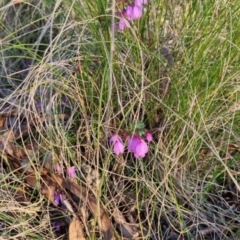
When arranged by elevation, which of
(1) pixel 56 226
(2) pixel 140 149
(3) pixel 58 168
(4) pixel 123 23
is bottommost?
(1) pixel 56 226

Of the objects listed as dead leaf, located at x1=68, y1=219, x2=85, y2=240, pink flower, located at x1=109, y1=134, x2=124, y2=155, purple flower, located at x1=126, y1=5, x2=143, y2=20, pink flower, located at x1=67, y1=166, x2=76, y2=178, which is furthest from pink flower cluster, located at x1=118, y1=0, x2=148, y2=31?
dead leaf, located at x1=68, y1=219, x2=85, y2=240

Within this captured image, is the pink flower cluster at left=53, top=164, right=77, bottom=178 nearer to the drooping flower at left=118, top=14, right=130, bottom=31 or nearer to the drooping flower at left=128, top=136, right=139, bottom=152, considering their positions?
the drooping flower at left=128, top=136, right=139, bottom=152

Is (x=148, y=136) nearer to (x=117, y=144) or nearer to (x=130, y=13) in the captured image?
(x=117, y=144)

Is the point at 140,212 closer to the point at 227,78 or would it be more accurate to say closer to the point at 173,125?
the point at 173,125

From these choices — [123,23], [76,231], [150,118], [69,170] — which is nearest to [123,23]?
[123,23]

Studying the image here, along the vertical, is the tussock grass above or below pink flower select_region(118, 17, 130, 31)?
below

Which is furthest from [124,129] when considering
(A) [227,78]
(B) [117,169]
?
(A) [227,78]
